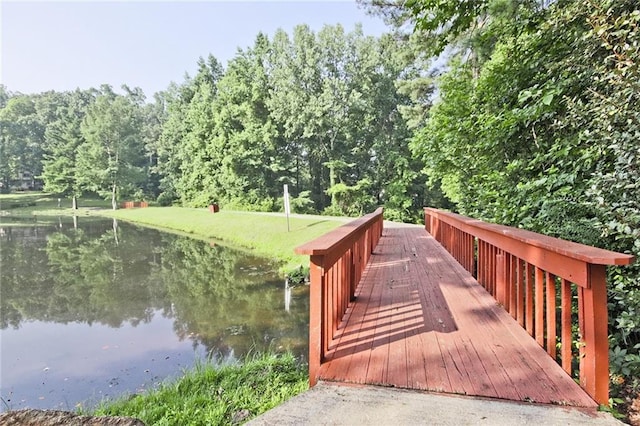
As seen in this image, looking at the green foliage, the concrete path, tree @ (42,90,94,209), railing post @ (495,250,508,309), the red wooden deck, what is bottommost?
the concrete path

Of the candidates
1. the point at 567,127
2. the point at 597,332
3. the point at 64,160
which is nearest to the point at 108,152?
the point at 64,160

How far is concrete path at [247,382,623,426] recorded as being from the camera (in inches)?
60.2

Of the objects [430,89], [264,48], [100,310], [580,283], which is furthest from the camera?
[264,48]

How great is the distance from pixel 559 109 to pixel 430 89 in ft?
43.4

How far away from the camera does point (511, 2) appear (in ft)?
11.6

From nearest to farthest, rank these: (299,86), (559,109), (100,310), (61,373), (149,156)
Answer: (559,109)
(61,373)
(100,310)
(299,86)
(149,156)

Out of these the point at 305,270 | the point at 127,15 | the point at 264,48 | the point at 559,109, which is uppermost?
the point at 264,48

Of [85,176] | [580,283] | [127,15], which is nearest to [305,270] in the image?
[580,283]

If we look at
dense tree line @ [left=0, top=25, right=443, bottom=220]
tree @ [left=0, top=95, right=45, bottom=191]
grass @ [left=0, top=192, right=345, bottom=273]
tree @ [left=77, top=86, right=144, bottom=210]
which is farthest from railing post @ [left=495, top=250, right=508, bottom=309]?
tree @ [left=0, top=95, right=45, bottom=191]

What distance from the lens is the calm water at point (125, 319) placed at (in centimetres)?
432

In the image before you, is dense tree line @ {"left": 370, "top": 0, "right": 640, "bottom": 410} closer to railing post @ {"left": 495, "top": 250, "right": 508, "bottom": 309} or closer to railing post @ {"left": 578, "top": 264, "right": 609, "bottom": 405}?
railing post @ {"left": 495, "top": 250, "right": 508, "bottom": 309}

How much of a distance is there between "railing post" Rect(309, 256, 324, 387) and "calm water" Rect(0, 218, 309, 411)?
2849 mm

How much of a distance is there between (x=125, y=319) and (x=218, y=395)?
4187 millimetres

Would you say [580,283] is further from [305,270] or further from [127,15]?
[127,15]
